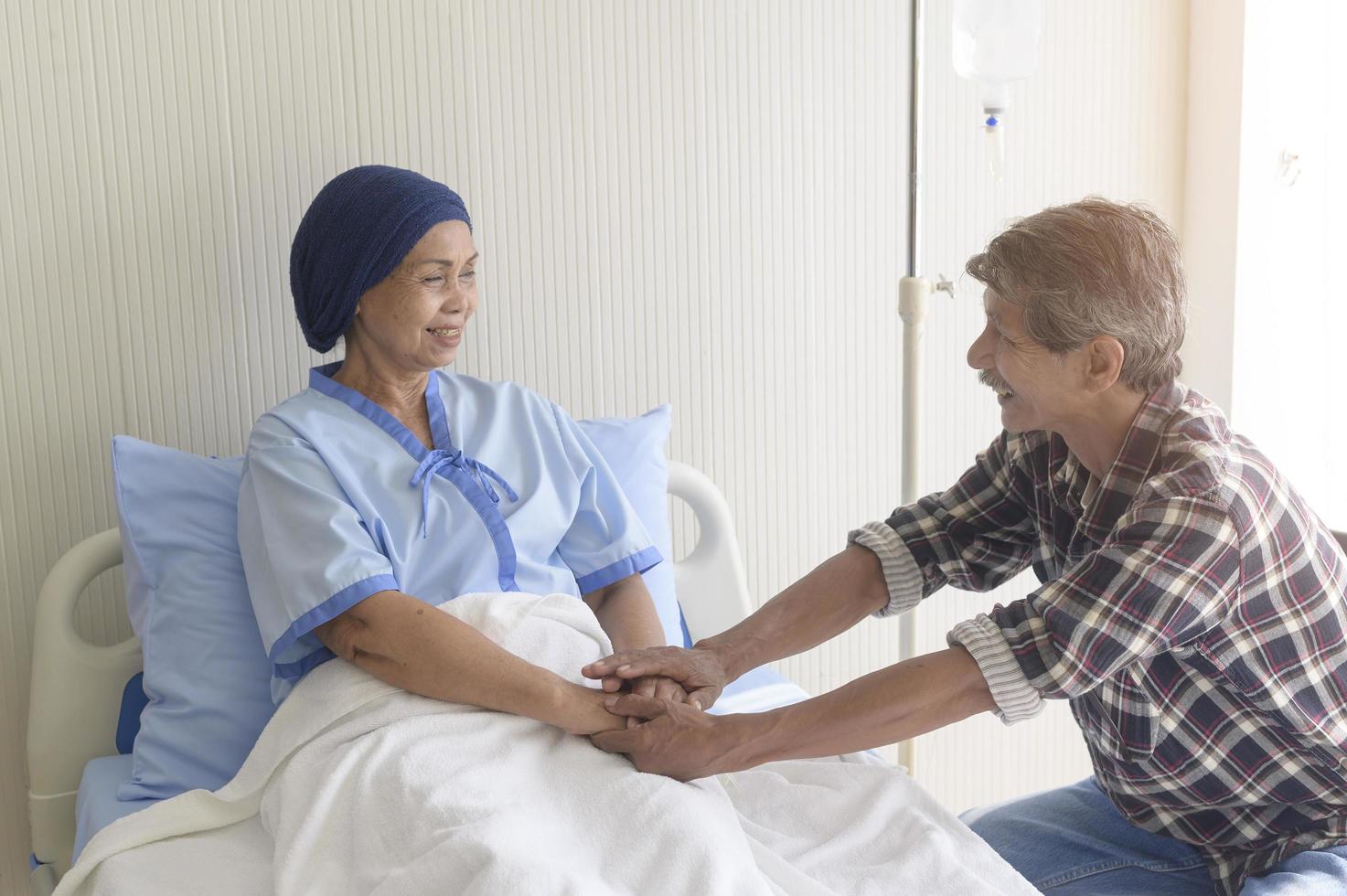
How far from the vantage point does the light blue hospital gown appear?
1677mm

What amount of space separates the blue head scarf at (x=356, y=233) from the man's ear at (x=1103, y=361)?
905 millimetres

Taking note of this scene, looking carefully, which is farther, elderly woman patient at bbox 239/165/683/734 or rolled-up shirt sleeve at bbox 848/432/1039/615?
rolled-up shirt sleeve at bbox 848/432/1039/615

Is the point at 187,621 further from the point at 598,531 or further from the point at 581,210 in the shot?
the point at 581,210

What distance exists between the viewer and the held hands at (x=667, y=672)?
168 centimetres

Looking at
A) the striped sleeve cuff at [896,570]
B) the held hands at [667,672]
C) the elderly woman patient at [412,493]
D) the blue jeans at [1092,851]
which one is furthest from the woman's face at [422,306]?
the blue jeans at [1092,851]

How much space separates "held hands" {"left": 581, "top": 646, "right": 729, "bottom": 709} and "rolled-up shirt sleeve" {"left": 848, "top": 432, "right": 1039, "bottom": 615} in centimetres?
29

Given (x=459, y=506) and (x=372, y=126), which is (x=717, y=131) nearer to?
(x=372, y=126)

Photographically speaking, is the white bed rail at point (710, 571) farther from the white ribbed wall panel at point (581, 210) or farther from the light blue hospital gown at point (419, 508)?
the light blue hospital gown at point (419, 508)

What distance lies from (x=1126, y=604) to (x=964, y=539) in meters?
0.49

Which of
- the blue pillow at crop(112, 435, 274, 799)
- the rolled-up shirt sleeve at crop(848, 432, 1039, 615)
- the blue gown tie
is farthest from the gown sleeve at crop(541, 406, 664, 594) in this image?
the blue pillow at crop(112, 435, 274, 799)

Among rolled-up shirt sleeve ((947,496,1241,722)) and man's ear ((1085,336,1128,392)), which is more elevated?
man's ear ((1085,336,1128,392))

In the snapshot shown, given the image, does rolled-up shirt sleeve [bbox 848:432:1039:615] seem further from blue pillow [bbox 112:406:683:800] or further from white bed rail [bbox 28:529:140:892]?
white bed rail [bbox 28:529:140:892]

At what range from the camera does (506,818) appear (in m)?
1.38

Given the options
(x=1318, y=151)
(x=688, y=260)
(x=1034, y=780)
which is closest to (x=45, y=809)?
(x=688, y=260)
